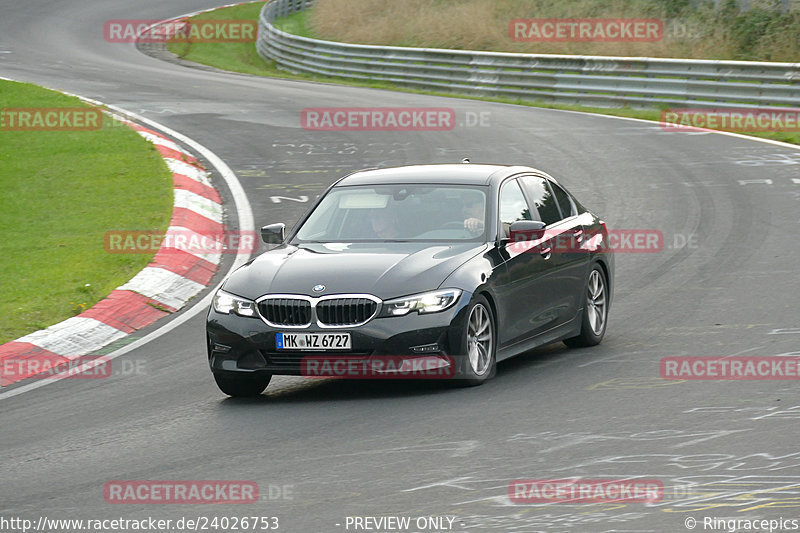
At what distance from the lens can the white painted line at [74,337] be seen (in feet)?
36.6

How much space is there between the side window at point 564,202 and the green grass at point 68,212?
4459mm

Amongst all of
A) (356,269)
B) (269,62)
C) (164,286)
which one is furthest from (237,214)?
(269,62)

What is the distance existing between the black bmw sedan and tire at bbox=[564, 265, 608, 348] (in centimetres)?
1

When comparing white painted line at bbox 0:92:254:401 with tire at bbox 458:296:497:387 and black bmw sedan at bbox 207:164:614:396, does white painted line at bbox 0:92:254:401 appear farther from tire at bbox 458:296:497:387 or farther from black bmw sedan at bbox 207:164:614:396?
tire at bbox 458:296:497:387

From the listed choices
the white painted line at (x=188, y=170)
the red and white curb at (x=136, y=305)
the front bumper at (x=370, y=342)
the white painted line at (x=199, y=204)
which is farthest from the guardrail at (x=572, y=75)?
the front bumper at (x=370, y=342)

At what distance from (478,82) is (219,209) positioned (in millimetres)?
14821

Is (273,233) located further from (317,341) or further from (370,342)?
(370,342)

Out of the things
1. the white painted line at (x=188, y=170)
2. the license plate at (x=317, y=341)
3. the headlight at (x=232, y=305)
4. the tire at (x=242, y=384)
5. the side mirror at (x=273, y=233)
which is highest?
the side mirror at (x=273, y=233)

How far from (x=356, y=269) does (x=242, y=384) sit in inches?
44.4

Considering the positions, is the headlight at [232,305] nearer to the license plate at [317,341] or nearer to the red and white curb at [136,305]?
the license plate at [317,341]

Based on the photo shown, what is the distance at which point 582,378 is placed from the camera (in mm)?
9398

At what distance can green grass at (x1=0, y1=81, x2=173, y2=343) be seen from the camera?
12.7 metres

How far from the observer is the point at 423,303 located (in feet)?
28.9

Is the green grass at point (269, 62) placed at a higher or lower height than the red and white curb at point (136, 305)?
higher
